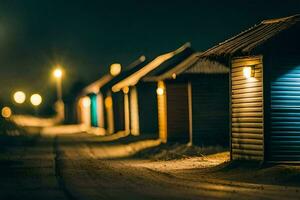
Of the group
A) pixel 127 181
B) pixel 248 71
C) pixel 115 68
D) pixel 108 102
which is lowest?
pixel 127 181

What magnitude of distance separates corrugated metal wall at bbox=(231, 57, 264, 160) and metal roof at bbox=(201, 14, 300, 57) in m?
0.53

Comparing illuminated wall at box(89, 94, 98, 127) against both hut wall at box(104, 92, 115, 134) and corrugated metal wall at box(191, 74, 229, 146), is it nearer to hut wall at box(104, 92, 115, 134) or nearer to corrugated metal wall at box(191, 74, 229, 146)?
hut wall at box(104, 92, 115, 134)

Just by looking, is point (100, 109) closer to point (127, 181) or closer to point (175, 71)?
point (175, 71)

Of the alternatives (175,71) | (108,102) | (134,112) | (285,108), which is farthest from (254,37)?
(108,102)

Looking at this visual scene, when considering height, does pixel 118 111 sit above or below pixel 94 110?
above

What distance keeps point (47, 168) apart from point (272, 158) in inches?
281

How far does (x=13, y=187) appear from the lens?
14.9 meters

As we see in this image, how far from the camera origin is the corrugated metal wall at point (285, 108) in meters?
17.8

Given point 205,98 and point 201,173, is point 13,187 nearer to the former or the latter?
point 201,173

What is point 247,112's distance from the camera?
18984 millimetres

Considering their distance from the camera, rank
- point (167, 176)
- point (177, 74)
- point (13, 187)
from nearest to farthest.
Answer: point (13, 187) → point (167, 176) → point (177, 74)

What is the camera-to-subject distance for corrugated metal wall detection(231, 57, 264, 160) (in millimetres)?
18234

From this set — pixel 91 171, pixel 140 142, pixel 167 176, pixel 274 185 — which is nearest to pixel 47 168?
pixel 91 171

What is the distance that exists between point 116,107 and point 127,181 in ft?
98.9
